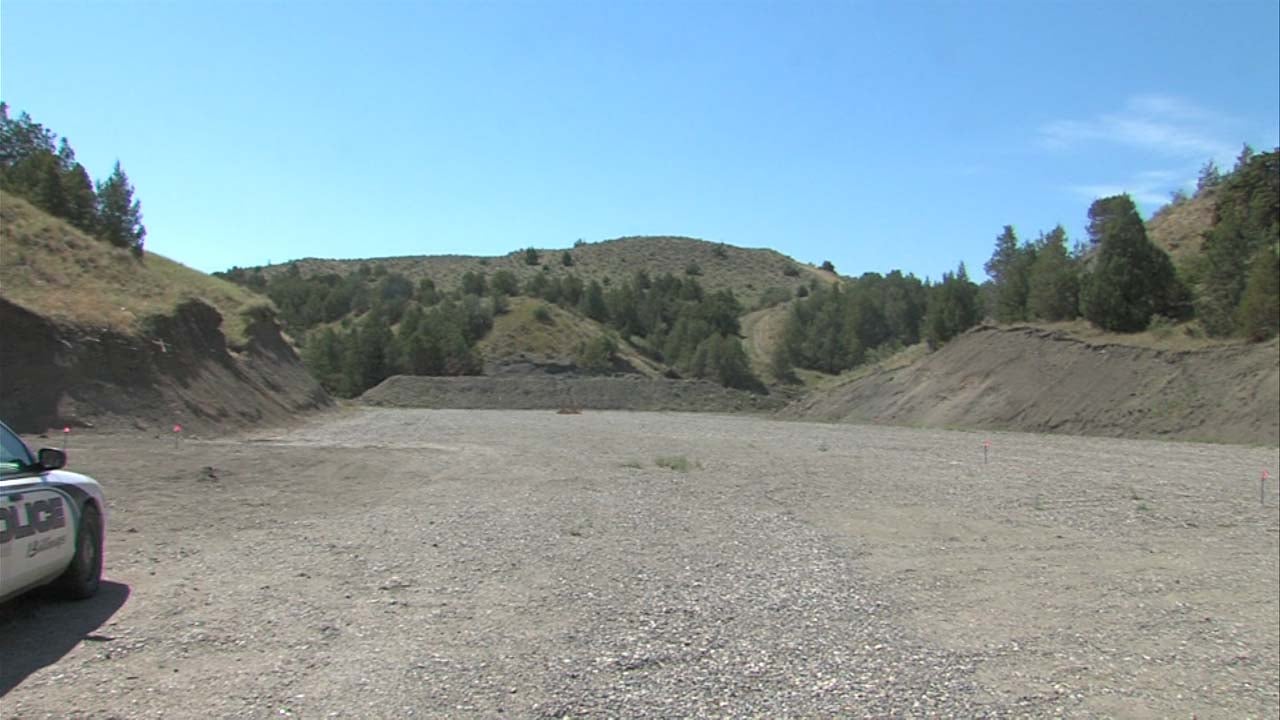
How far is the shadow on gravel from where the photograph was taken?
624 centimetres

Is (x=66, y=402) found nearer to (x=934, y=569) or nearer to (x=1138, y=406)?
(x=934, y=569)

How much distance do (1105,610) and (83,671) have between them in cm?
916

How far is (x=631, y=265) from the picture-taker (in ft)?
533

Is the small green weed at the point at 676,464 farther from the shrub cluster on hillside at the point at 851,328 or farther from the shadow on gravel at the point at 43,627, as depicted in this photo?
the shrub cluster on hillside at the point at 851,328

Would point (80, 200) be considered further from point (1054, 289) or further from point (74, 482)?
point (1054, 289)

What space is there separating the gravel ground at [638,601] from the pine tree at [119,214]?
84.4 feet

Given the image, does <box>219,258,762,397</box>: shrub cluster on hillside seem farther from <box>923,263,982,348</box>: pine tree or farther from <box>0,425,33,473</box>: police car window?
<box>0,425,33,473</box>: police car window

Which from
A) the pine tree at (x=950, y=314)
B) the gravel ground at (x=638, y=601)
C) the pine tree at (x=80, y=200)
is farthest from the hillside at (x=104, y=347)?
the pine tree at (x=950, y=314)

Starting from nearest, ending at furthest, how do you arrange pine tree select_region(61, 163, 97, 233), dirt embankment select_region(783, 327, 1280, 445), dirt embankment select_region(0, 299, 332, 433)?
dirt embankment select_region(0, 299, 332, 433), dirt embankment select_region(783, 327, 1280, 445), pine tree select_region(61, 163, 97, 233)

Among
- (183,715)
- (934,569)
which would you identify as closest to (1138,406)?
(934,569)

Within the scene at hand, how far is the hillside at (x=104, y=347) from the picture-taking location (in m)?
23.5

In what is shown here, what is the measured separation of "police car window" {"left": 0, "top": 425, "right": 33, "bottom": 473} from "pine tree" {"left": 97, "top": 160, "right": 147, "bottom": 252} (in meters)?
37.6

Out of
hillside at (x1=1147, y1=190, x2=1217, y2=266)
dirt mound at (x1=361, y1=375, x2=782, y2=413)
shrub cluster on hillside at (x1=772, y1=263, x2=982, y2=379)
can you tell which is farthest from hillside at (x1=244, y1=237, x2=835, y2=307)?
hillside at (x1=1147, y1=190, x2=1217, y2=266)

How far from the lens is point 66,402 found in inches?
922
